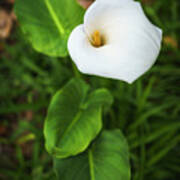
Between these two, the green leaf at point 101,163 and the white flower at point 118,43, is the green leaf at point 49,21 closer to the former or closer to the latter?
the white flower at point 118,43

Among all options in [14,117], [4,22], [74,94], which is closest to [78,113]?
[74,94]

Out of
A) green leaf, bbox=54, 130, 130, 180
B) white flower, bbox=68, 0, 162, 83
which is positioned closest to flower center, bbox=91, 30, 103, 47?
white flower, bbox=68, 0, 162, 83

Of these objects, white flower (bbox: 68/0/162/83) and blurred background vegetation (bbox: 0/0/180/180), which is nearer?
white flower (bbox: 68/0/162/83)

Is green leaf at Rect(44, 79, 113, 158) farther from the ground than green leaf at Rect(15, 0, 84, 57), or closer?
closer

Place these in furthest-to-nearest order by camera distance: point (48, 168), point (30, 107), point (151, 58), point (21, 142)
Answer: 1. point (21, 142)
2. point (48, 168)
3. point (30, 107)
4. point (151, 58)

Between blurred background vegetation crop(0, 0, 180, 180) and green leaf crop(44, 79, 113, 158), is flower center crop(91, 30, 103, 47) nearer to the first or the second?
green leaf crop(44, 79, 113, 158)

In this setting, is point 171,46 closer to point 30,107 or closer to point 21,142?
point 30,107

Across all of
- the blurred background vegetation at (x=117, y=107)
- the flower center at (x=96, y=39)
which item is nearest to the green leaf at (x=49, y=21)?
the flower center at (x=96, y=39)
